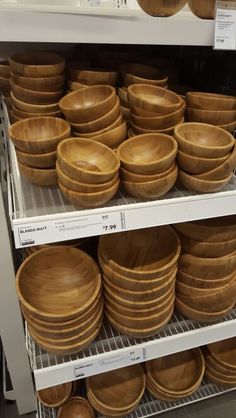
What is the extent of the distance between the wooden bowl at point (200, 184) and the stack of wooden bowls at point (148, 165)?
0.03m

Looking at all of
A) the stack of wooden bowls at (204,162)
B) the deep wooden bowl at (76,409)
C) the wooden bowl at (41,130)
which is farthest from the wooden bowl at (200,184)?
the deep wooden bowl at (76,409)

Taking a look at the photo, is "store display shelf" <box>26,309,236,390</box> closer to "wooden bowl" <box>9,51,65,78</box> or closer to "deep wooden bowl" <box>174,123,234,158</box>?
"deep wooden bowl" <box>174,123,234,158</box>

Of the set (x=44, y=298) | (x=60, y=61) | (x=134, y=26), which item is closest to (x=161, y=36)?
(x=134, y=26)

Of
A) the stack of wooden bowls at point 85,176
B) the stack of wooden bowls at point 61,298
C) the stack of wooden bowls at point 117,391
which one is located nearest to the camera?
the stack of wooden bowls at point 85,176

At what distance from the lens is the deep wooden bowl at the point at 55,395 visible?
3.41ft

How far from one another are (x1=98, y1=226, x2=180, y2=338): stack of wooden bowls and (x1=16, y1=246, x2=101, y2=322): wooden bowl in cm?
5

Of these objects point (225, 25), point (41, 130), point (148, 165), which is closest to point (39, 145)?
point (41, 130)

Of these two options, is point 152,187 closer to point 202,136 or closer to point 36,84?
point 202,136

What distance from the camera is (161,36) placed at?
63cm

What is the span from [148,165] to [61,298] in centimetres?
40

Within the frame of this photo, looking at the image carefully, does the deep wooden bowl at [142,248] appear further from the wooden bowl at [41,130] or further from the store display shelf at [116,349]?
the wooden bowl at [41,130]

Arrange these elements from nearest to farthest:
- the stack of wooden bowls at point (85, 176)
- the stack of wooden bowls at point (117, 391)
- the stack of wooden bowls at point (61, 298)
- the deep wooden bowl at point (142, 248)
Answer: the stack of wooden bowls at point (85, 176) → the stack of wooden bowls at point (61, 298) → the deep wooden bowl at point (142, 248) → the stack of wooden bowls at point (117, 391)

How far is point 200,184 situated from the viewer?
667 millimetres

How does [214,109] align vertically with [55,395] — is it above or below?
above
